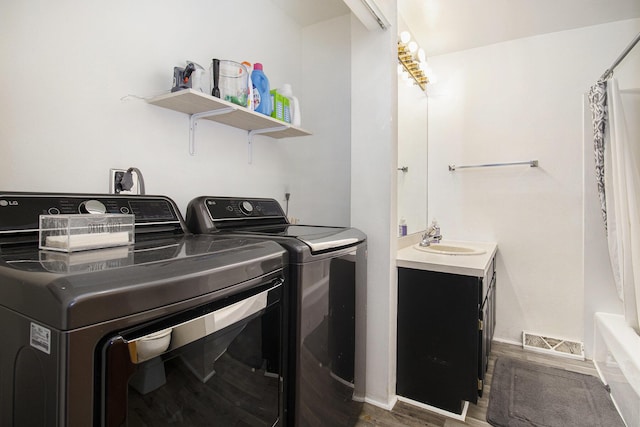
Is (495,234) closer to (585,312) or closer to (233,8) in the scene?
(585,312)

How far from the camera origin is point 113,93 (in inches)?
50.2

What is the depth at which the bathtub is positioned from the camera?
150 centimetres

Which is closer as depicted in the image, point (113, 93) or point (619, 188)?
point (113, 93)

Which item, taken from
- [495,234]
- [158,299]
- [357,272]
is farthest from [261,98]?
[495,234]

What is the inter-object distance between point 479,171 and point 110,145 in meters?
2.66

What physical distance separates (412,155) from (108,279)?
239cm

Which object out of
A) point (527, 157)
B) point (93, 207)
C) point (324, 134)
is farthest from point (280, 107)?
point (527, 157)

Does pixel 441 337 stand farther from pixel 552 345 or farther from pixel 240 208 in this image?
pixel 552 345

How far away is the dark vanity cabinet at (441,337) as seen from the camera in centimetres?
165

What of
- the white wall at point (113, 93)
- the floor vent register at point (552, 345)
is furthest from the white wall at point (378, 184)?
the floor vent register at point (552, 345)

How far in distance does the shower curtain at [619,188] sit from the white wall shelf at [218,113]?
1.84m

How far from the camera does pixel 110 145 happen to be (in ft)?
4.17

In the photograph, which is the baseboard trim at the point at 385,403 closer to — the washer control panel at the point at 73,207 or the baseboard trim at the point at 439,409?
the baseboard trim at the point at 439,409

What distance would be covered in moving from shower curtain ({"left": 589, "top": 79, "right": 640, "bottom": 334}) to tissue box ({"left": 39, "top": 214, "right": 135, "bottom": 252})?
2.46 m
